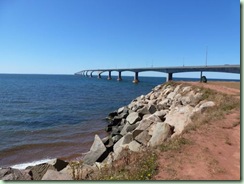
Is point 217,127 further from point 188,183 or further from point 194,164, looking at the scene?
point 188,183

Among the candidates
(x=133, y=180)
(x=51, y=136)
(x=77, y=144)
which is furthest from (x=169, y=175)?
(x=51, y=136)

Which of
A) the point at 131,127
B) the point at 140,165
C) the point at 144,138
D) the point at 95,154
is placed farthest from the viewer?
the point at 131,127

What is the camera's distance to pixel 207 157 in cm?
598

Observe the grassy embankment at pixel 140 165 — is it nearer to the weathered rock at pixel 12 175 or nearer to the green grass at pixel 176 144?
the green grass at pixel 176 144

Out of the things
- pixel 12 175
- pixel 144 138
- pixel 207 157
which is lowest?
pixel 12 175

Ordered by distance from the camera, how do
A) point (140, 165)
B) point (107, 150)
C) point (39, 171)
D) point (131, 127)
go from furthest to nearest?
1. point (131, 127)
2. point (107, 150)
3. point (39, 171)
4. point (140, 165)

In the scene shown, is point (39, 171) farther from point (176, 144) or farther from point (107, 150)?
point (176, 144)

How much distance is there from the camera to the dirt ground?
Result: 516 centimetres

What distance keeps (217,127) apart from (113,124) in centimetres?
1361

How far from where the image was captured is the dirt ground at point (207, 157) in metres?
5.16

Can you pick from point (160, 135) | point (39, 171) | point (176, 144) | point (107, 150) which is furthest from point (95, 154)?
point (176, 144)

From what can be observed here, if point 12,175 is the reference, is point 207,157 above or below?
above

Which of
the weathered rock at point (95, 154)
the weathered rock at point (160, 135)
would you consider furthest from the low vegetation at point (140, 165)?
the weathered rock at point (95, 154)

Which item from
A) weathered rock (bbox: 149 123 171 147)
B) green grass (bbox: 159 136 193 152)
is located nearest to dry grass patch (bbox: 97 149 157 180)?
green grass (bbox: 159 136 193 152)
